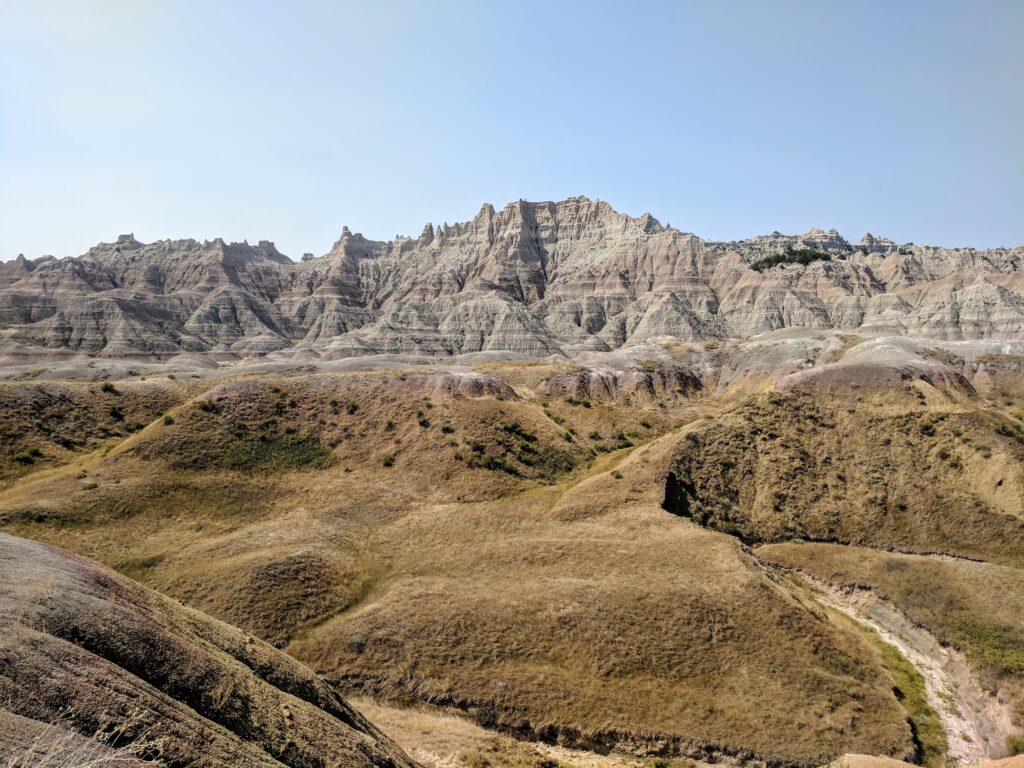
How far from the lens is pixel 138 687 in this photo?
12.2 metres

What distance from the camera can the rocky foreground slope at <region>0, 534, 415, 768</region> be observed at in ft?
33.4

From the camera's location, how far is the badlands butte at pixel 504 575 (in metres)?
14.8

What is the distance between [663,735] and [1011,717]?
1730 centimetres

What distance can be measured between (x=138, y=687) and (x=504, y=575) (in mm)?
25153

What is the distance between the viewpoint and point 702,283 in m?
196

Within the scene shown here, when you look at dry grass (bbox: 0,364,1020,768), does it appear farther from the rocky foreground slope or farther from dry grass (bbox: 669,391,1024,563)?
the rocky foreground slope

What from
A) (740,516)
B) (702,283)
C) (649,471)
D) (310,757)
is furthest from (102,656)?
(702,283)

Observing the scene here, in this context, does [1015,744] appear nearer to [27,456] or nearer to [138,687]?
[138,687]

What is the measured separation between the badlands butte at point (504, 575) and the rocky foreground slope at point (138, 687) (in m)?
0.08

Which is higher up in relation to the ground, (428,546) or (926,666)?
(428,546)

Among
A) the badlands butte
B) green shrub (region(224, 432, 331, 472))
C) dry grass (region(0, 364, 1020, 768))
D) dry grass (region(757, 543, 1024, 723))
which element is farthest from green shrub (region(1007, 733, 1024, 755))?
green shrub (region(224, 432, 331, 472))

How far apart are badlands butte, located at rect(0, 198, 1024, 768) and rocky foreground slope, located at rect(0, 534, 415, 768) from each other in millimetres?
79

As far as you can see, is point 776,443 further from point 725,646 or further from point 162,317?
point 162,317

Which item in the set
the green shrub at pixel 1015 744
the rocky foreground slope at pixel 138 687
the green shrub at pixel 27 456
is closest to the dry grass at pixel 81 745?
the rocky foreground slope at pixel 138 687
